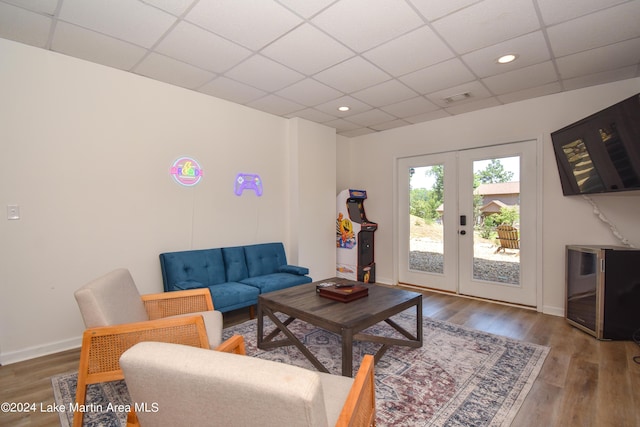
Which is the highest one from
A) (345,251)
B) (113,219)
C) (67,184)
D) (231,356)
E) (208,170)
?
(208,170)

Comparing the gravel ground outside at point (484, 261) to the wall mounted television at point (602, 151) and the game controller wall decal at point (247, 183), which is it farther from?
the game controller wall decal at point (247, 183)

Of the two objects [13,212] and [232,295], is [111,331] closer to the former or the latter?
[232,295]

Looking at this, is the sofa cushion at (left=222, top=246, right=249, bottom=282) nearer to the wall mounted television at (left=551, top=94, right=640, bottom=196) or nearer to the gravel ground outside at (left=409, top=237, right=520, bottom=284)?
the gravel ground outside at (left=409, top=237, right=520, bottom=284)

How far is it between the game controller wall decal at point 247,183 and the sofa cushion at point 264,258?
31.9 inches

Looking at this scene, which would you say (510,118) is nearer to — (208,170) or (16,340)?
(208,170)

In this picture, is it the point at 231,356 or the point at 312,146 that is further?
the point at 312,146

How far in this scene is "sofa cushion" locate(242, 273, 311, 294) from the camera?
11.9ft

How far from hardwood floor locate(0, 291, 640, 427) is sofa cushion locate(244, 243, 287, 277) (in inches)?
30.2

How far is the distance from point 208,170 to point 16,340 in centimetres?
248

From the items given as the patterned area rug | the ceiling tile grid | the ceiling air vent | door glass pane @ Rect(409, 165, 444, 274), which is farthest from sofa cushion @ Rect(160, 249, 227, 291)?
the ceiling air vent

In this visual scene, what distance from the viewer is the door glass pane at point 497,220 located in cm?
425

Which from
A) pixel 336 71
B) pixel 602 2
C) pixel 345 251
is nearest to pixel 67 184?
pixel 336 71

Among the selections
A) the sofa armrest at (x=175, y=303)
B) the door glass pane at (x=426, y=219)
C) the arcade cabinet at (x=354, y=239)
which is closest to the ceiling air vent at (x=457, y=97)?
A: the door glass pane at (x=426, y=219)

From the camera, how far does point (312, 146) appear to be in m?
5.08
